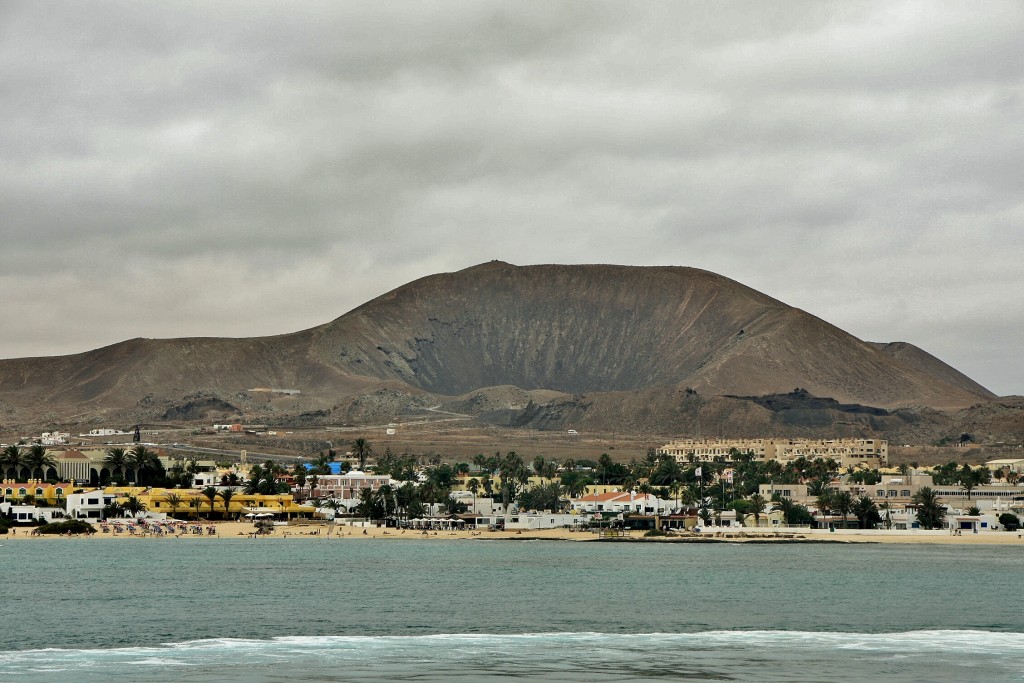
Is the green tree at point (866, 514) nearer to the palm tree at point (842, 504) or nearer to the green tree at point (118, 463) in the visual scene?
the palm tree at point (842, 504)

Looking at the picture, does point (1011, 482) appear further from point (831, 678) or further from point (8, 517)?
point (831, 678)

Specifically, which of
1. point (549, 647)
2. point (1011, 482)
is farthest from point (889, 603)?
point (1011, 482)

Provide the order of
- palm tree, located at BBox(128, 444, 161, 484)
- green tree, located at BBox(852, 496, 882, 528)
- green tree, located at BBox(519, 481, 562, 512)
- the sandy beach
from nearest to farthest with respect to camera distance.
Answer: the sandy beach, green tree, located at BBox(852, 496, 882, 528), green tree, located at BBox(519, 481, 562, 512), palm tree, located at BBox(128, 444, 161, 484)

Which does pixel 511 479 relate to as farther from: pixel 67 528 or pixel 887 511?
pixel 67 528

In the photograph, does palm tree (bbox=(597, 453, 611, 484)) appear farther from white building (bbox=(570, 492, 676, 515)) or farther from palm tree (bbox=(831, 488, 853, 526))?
palm tree (bbox=(831, 488, 853, 526))

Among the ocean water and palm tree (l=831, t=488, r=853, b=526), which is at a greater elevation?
palm tree (l=831, t=488, r=853, b=526)

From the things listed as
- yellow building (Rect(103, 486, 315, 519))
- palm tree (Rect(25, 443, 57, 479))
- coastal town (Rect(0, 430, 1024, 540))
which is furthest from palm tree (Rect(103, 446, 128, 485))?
yellow building (Rect(103, 486, 315, 519))

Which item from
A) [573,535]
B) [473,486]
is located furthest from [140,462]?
[573,535]
